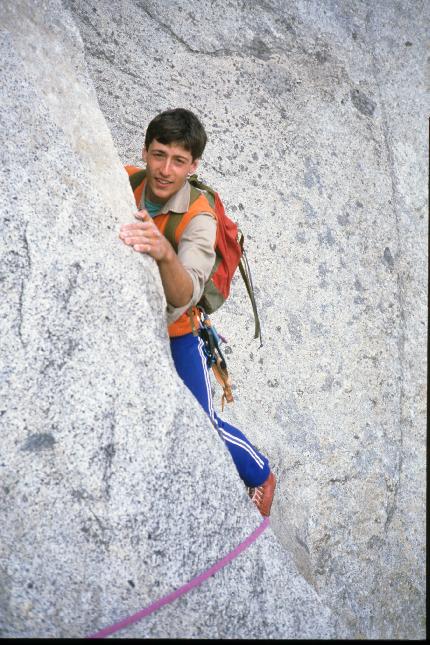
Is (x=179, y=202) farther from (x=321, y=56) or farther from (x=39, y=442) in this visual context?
(x=321, y=56)

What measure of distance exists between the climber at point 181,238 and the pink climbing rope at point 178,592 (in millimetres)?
497

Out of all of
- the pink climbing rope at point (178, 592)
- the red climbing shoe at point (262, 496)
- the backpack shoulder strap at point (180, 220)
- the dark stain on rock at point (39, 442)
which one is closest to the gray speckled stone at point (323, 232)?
the red climbing shoe at point (262, 496)

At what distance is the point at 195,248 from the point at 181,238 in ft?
0.24

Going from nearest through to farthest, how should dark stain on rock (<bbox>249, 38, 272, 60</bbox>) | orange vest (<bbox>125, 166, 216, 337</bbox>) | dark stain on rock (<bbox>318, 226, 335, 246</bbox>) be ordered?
orange vest (<bbox>125, 166, 216, 337</bbox>) → dark stain on rock (<bbox>249, 38, 272, 60</bbox>) → dark stain on rock (<bbox>318, 226, 335, 246</bbox>)

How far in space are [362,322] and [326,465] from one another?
87 cm

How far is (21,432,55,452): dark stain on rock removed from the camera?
209 centimetres

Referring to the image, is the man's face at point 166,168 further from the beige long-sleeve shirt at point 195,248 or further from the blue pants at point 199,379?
the blue pants at point 199,379

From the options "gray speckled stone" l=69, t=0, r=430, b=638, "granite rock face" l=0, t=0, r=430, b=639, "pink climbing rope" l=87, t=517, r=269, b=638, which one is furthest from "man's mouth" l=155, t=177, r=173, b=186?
"gray speckled stone" l=69, t=0, r=430, b=638

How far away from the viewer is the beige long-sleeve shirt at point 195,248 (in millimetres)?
2498

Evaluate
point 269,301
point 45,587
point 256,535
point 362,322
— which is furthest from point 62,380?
point 362,322

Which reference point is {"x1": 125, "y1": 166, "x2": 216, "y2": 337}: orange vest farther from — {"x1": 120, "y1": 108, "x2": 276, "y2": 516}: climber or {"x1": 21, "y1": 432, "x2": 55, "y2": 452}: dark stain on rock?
{"x1": 21, "y1": 432, "x2": 55, "y2": 452}: dark stain on rock

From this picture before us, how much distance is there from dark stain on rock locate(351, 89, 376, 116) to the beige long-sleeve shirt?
245cm

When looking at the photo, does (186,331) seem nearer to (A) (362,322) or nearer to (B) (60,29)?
(B) (60,29)

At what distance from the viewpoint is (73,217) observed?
2.23 meters
